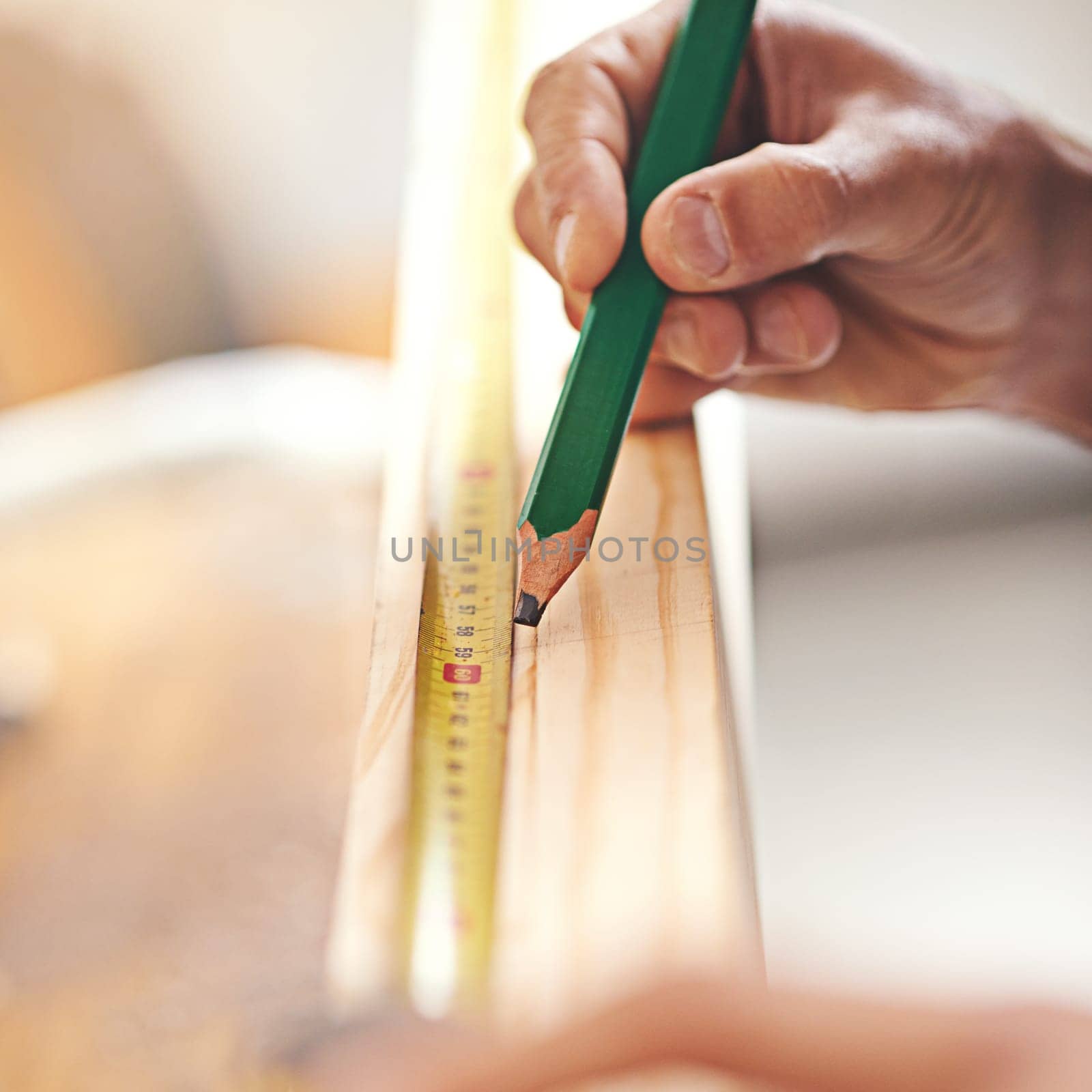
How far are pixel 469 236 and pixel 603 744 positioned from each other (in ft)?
1.55

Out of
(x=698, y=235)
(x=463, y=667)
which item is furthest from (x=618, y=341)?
(x=463, y=667)

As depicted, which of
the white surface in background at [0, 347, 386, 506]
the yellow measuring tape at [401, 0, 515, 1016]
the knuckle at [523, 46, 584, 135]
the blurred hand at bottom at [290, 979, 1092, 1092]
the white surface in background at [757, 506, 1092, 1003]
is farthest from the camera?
the white surface in background at [0, 347, 386, 506]

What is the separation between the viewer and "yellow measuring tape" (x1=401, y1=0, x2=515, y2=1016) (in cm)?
37

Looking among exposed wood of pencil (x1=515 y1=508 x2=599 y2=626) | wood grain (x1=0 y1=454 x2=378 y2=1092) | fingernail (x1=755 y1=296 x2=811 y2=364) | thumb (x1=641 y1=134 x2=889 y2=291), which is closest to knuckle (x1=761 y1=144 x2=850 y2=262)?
thumb (x1=641 y1=134 x2=889 y2=291)

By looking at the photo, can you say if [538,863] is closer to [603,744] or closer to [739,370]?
[603,744]

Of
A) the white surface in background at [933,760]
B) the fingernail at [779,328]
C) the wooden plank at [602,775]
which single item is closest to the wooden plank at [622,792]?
the wooden plank at [602,775]

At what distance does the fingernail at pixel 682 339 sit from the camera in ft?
2.02

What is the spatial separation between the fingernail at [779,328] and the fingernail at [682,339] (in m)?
0.08

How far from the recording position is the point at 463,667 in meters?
0.45

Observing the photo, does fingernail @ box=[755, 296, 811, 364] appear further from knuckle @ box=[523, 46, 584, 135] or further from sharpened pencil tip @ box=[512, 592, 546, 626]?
sharpened pencil tip @ box=[512, 592, 546, 626]

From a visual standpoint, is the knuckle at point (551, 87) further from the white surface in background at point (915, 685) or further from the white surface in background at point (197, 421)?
the white surface in background at point (197, 421)

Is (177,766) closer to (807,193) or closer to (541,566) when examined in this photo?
(541,566)

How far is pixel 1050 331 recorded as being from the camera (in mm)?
804

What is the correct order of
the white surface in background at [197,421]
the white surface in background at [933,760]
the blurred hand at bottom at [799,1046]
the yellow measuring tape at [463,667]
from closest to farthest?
1. the blurred hand at bottom at [799,1046]
2. the yellow measuring tape at [463,667]
3. the white surface in background at [933,760]
4. the white surface in background at [197,421]
